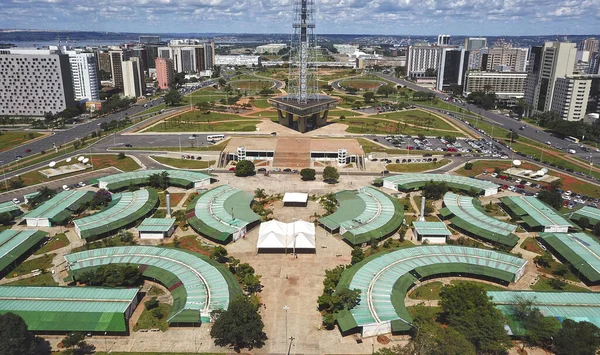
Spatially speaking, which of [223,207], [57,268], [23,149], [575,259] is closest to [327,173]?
[223,207]

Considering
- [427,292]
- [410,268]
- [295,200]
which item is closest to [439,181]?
[295,200]

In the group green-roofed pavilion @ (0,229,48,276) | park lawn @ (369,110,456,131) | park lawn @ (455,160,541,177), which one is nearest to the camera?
green-roofed pavilion @ (0,229,48,276)

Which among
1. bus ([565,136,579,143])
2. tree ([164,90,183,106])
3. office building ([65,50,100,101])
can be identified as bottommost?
bus ([565,136,579,143])

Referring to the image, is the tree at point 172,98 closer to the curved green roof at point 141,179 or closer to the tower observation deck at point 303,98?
the tower observation deck at point 303,98

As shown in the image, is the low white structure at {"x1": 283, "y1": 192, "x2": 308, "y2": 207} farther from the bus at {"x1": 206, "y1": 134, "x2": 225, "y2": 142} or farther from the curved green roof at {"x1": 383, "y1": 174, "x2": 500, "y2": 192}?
the bus at {"x1": 206, "y1": 134, "x2": 225, "y2": 142}

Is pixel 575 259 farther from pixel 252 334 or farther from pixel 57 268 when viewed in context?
pixel 57 268

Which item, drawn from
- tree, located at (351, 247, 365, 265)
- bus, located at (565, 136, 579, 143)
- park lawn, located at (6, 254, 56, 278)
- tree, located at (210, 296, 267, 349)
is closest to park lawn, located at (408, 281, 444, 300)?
tree, located at (351, 247, 365, 265)
